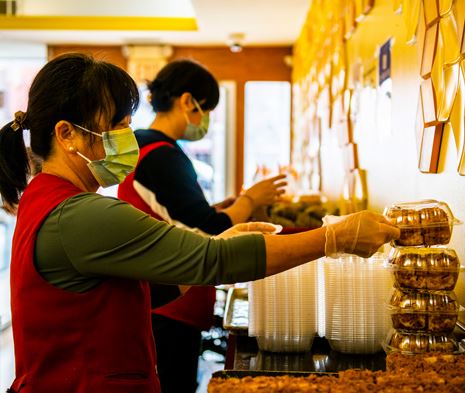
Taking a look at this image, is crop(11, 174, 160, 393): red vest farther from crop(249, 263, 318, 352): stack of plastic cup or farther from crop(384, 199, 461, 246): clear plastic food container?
crop(384, 199, 461, 246): clear plastic food container

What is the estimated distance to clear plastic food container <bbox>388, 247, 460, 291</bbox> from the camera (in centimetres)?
139

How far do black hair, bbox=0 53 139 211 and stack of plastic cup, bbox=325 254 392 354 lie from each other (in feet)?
2.26

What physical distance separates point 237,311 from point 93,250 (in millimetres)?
931

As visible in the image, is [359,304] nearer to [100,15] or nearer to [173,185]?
[173,185]

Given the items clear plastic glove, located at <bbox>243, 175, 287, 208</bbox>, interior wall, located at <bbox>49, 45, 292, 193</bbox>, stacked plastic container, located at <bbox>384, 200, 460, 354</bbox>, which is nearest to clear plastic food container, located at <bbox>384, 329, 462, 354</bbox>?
stacked plastic container, located at <bbox>384, 200, 460, 354</bbox>

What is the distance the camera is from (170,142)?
2.37 metres

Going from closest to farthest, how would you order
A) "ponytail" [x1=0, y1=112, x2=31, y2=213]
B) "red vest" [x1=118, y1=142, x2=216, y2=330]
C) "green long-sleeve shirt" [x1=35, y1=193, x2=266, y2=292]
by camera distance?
1. "green long-sleeve shirt" [x1=35, y1=193, x2=266, y2=292]
2. "ponytail" [x1=0, y1=112, x2=31, y2=213]
3. "red vest" [x1=118, y1=142, x2=216, y2=330]

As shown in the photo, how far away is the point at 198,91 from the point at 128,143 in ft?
3.71

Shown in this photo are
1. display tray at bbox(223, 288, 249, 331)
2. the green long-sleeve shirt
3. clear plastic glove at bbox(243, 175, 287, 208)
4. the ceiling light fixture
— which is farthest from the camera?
the ceiling light fixture

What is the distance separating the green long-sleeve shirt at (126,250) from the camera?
119 centimetres

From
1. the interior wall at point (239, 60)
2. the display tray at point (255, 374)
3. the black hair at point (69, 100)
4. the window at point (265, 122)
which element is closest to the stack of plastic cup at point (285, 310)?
the display tray at point (255, 374)

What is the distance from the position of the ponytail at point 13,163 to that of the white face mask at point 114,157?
0.17 meters

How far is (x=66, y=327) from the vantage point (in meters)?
1.26

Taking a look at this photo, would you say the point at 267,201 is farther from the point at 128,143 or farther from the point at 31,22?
the point at 31,22
